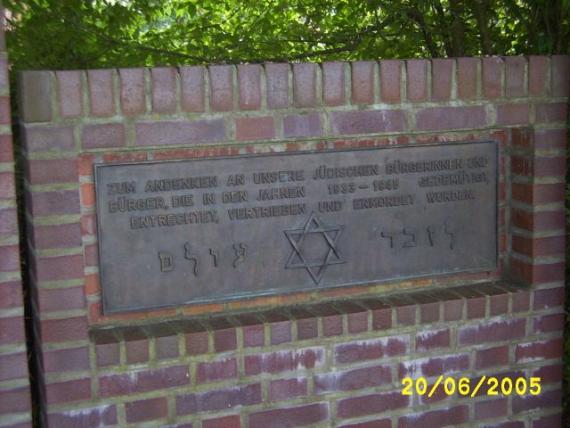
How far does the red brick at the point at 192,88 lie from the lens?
2.45m

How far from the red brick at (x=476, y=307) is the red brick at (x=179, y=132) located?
1.12m

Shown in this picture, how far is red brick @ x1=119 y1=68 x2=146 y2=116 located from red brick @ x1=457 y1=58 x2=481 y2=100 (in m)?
1.13

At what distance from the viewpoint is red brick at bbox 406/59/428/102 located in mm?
2678

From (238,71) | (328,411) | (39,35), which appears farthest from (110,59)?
(328,411)

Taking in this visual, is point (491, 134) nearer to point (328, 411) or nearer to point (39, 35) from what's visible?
point (328, 411)

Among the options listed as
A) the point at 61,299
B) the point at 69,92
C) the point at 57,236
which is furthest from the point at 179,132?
the point at 61,299

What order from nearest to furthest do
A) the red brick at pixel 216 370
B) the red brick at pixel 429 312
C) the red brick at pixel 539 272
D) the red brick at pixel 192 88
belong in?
the red brick at pixel 192 88
the red brick at pixel 216 370
the red brick at pixel 429 312
the red brick at pixel 539 272

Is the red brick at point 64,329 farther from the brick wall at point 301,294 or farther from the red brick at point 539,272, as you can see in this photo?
the red brick at point 539,272

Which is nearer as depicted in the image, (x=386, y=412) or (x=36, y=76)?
(x=36, y=76)

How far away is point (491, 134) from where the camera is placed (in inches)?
113

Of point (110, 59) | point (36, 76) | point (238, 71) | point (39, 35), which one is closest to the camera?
point (36, 76)

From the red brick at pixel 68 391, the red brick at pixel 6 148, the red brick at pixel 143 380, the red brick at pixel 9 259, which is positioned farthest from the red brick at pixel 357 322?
the red brick at pixel 6 148

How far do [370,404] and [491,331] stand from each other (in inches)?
21.4

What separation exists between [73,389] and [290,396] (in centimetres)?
74
